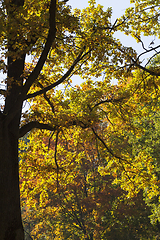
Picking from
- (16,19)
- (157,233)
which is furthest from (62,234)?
(16,19)

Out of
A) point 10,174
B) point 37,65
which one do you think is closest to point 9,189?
point 10,174

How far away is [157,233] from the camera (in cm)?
1791

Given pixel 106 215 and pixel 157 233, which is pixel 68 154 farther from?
pixel 157 233

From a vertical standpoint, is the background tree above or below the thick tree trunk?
above

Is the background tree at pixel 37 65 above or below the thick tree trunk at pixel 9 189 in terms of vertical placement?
above

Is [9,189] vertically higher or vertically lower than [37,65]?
lower

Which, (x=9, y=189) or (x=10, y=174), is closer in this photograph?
(x=9, y=189)

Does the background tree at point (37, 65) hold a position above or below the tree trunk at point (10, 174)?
above

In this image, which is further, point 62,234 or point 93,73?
point 62,234

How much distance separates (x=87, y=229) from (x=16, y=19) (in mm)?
18641

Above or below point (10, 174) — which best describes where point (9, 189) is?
below

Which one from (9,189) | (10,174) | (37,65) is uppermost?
(37,65)

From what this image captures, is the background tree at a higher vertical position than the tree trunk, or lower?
higher

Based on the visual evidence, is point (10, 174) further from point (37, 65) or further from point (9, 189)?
point (37, 65)
